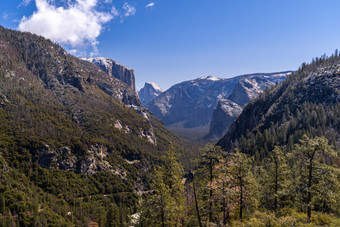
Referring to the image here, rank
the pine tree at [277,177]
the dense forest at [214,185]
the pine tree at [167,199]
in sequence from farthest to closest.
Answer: the pine tree at [277,177], the pine tree at [167,199], the dense forest at [214,185]

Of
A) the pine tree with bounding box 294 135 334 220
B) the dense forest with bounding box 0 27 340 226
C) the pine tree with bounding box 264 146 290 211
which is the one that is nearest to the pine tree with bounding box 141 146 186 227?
the dense forest with bounding box 0 27 340 226

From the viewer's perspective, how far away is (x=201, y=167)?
3325cm

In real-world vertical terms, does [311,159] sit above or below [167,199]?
above

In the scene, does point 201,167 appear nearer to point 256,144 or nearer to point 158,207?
point 158,207

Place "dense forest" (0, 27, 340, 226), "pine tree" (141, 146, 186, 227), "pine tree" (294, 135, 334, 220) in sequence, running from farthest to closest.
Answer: "pine tree" (141, 146, 186, 227)
"dense forest" (0, 27, 340, 226)
"pine tree" (294, 135, 334, 220)

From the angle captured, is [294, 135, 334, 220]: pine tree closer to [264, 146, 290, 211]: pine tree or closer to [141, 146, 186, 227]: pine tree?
[264, 146, 290, 211]: pine tree

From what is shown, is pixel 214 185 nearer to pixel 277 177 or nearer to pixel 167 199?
pixel 167 199

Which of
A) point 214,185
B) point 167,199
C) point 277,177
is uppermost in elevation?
point 214,185

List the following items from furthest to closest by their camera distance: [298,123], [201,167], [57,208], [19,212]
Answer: [298,123] → [57,208] → [19,212] → [201,167]

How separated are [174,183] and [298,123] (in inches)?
6953

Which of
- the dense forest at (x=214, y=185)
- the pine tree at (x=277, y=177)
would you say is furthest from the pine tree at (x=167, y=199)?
the pine tree at (x=277, y=177)

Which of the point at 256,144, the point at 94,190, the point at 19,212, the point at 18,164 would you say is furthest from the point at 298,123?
the point at 18,164

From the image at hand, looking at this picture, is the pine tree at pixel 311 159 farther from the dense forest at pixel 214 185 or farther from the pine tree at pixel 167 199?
the pine tree at pixel 167 199

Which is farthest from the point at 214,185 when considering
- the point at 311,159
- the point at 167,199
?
the point at 311,159
